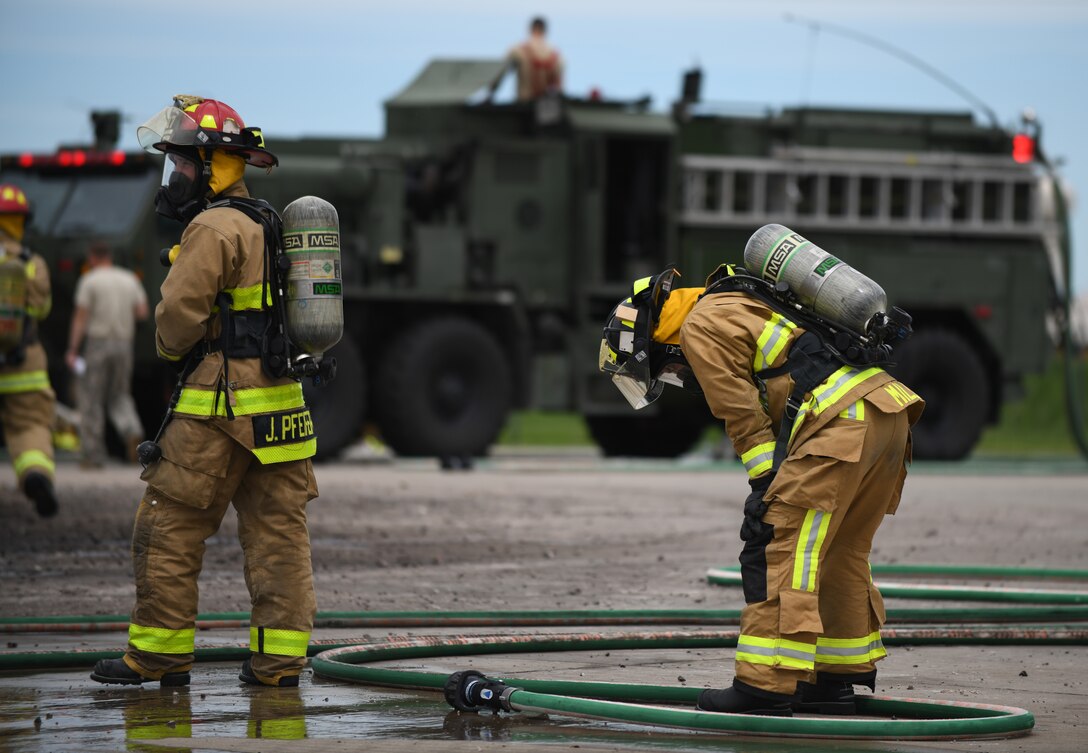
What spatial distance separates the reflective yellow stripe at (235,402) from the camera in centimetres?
626

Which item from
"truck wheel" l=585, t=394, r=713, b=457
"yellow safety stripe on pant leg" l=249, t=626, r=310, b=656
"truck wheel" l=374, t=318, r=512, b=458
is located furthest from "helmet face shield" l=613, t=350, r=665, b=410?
"truck wheel" l=585, t=394, r=713, b=457

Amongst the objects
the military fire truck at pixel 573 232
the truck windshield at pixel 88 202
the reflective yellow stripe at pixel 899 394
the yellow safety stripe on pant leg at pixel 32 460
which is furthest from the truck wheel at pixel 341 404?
the reflective yellow stripe at pixel 899 394

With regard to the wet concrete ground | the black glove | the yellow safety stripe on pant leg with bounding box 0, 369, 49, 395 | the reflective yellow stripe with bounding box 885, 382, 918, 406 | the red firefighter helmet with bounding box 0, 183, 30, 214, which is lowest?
the wet concrete ground

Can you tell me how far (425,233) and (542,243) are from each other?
1313 millimetres

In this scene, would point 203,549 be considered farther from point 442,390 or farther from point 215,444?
point 442,390

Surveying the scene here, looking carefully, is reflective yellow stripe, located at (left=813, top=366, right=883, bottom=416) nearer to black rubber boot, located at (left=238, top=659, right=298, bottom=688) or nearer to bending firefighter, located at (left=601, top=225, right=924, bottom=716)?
bending firefighter, located at (left=601, top=225, right=924, bottom=716)

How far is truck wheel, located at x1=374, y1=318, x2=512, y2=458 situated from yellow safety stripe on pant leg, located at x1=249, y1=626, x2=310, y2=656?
1170cm

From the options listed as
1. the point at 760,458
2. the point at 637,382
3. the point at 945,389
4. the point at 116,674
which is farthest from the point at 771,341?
the point at 945,389

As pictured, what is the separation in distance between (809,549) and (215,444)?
1.96 meters

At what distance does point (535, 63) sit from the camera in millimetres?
19594

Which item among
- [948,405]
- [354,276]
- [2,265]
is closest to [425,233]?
[354,276]

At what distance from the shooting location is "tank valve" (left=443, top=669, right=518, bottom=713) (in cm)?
549

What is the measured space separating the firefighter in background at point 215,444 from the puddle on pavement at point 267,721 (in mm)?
166

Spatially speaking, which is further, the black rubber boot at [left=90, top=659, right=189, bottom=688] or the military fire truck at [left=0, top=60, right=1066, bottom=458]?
the military fire truck at [left=0, top=60, right=1066, bottom=458]
